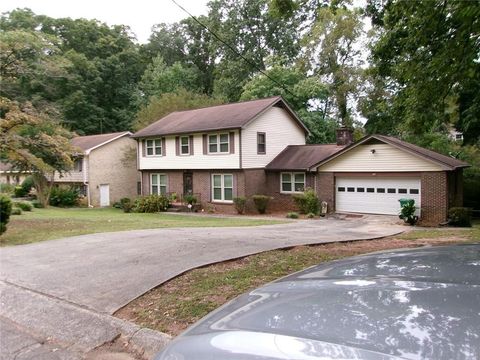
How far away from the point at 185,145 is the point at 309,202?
950 cm

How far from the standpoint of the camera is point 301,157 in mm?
26734

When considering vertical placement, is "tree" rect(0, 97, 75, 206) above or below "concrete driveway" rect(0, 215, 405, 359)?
above

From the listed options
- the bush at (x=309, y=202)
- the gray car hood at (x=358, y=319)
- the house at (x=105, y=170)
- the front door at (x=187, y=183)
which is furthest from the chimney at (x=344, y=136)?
the gray car hood at (x=358, y=319)

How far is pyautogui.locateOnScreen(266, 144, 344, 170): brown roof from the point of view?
84.4 ft

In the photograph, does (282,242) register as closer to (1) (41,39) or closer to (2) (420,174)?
(2) (420,174)

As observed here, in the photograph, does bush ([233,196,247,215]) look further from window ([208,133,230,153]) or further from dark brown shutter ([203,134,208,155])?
dark brown shutter ([203,134,208,155])

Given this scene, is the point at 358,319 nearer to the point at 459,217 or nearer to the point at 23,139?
the point at 23,139

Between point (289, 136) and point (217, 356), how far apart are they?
2810 cm

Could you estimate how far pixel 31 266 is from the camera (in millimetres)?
8328

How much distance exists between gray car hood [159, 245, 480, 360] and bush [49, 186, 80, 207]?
33825mm

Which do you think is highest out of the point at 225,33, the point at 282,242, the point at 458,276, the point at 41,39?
the point at 225,33

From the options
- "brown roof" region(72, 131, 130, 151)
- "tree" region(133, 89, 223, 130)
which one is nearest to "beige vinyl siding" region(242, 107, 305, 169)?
"tree" region(133, 89, 223, 130)

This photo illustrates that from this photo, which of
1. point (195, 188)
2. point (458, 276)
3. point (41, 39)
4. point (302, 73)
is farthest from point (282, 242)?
point (302, 73)

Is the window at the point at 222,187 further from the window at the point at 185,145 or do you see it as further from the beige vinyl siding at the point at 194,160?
the window at the point at 185,145
